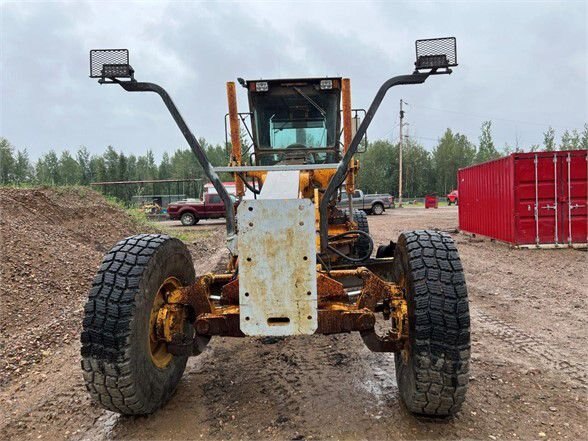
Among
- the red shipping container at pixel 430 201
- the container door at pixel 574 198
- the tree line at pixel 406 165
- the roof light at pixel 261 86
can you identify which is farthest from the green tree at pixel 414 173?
the roof light at pixel 261 86

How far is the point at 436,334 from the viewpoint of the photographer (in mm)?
2596

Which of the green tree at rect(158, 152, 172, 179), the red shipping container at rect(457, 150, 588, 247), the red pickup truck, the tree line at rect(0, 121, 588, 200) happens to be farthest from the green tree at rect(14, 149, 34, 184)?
the red shipping container at rect(457, 150, 588, 247)

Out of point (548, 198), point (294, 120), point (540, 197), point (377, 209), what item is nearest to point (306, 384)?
point (294, 120)

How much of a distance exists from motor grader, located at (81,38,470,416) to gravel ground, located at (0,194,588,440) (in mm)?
238

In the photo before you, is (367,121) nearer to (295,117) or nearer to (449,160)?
(295,117)

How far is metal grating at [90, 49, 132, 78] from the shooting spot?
3.47 metres

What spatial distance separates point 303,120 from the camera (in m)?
5.07

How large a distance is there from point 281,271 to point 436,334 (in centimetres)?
99

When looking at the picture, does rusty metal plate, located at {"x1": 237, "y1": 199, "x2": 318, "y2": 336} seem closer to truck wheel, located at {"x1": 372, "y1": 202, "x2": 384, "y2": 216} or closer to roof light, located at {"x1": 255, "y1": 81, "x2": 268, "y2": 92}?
roof light, located at {"x1": 255, "y1": 81, "x2": 268, "y2": 92}

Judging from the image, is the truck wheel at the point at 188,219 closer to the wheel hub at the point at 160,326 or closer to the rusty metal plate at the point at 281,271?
the wheel hub at the point at 160,326

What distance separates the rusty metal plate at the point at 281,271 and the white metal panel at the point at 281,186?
78cm

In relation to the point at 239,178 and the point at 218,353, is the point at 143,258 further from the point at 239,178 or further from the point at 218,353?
the point at 239,178

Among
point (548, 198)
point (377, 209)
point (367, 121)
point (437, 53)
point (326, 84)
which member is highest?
point (326, 84)

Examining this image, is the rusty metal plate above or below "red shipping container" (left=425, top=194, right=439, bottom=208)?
below
